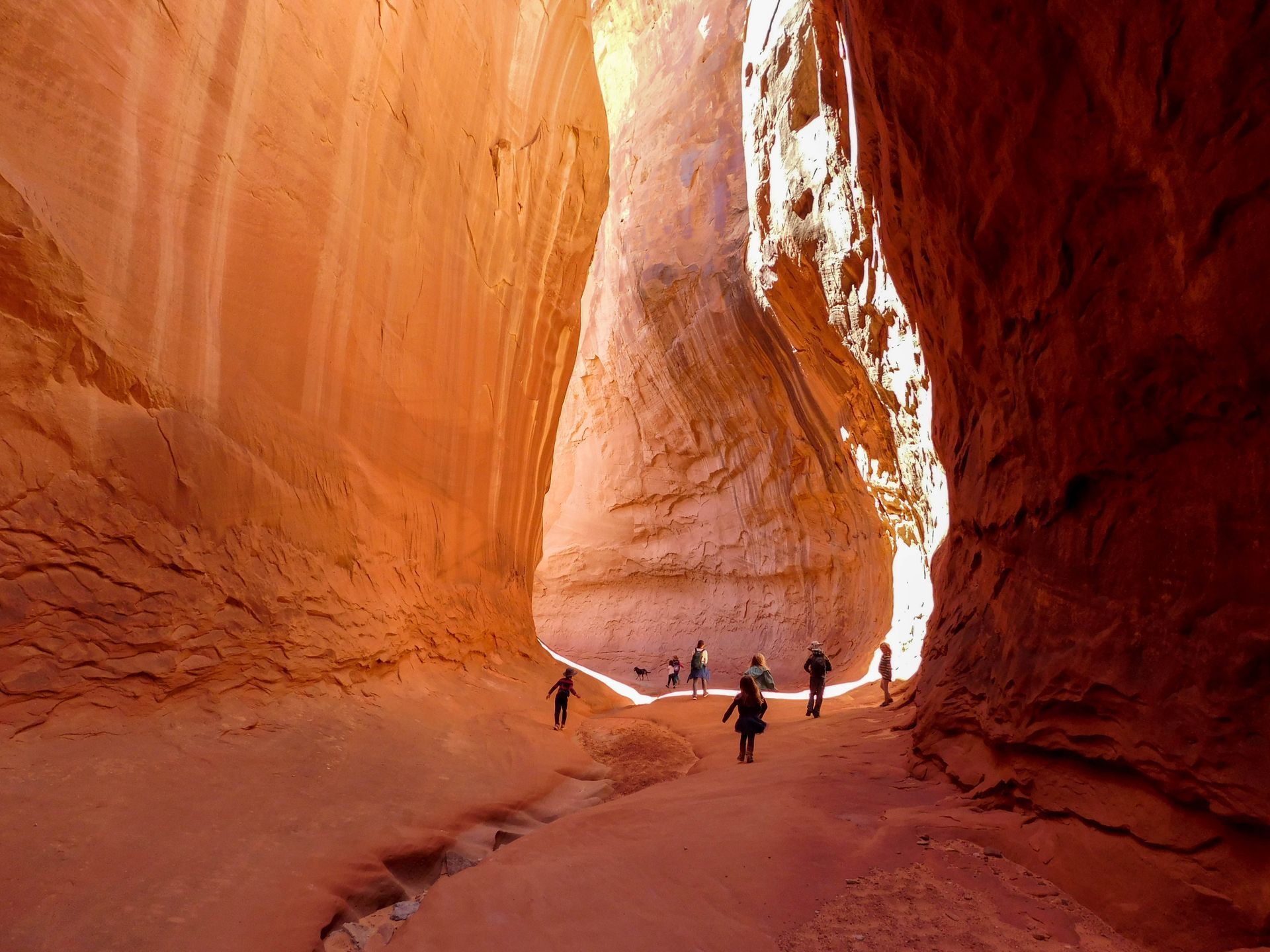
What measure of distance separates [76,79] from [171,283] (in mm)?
1574

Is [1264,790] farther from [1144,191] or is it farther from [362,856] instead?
[362,856]

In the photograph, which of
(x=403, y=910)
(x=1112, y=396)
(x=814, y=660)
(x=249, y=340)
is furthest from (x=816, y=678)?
(x=249, y=340)

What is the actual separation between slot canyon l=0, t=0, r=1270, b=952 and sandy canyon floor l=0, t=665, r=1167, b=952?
31 millimetres

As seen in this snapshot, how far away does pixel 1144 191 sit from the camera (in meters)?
3.79

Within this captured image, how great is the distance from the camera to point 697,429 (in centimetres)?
2242

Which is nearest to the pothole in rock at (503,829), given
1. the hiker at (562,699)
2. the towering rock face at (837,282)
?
the hiker at (562,699)

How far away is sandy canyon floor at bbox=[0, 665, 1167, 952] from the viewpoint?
3455 mm

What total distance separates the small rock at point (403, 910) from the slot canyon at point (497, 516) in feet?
0.36

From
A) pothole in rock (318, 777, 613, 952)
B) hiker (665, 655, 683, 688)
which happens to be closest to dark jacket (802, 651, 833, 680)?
pothole in rock (318, 777, 613, 952)

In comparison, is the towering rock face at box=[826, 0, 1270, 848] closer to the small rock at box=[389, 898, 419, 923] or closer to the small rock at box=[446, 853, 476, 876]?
the small rock at box=[446, 853, 476, 876]

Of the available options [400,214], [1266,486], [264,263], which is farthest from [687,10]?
[1266,486]

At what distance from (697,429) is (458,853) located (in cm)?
1802

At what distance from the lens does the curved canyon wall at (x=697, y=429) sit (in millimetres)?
18859

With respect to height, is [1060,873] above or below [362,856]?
above
